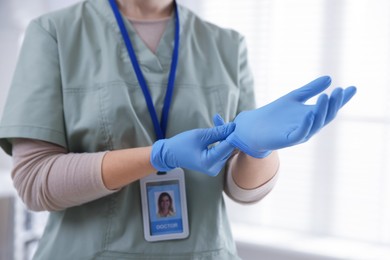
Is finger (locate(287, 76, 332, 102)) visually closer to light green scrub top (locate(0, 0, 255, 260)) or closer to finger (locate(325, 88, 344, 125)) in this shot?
finger (locate(325, 88, 344, 125))

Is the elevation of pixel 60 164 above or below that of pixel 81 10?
below

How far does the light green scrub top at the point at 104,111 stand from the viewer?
3.13ft

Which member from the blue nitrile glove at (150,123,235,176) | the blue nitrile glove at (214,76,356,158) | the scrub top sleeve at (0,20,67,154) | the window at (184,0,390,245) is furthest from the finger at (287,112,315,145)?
the window at (184,0,390,245)

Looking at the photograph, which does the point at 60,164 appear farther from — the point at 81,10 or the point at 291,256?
the point at 291,256

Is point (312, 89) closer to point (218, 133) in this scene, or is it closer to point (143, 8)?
point (218, 133)

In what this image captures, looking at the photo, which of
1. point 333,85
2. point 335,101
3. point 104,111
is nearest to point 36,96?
point 104,111

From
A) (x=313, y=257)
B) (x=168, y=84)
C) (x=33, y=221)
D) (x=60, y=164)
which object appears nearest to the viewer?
(x=60, y=164)

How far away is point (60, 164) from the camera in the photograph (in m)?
0.92

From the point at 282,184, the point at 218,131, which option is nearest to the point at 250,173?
the point at 218,131

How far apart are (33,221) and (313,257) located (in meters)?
1.08

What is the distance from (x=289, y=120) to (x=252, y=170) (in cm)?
26

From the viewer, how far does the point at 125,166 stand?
0.89 meters

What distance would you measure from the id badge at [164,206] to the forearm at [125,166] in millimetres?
102

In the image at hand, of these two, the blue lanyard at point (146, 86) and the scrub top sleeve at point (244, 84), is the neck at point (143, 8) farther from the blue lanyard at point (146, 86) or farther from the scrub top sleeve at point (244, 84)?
the scrub top sleeve at point (244, 84)
